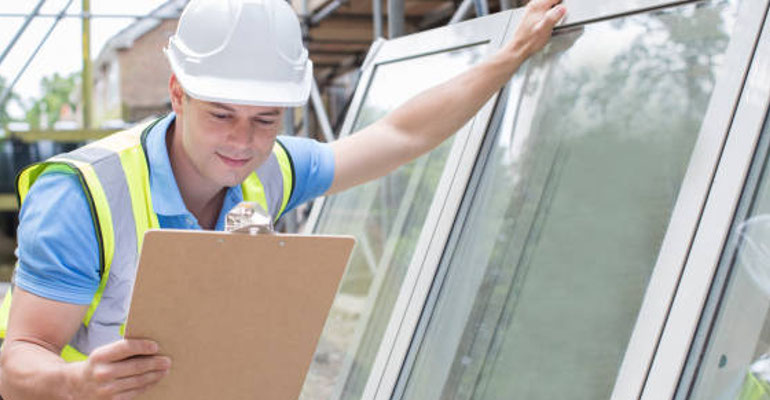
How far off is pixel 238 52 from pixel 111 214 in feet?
1.32

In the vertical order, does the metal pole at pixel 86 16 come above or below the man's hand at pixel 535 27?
below

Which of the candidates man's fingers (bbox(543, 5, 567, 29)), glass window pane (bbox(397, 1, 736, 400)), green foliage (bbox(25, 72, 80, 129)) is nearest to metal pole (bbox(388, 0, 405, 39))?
glass window pane (bbox(397, 1, 736, 400))

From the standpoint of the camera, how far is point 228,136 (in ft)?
5.80

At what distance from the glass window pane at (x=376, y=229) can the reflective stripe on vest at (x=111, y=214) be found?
89 cm

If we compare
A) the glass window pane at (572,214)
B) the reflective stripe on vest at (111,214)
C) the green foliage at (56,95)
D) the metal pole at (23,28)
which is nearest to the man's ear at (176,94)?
the reflective stripe on vest at (111,214)

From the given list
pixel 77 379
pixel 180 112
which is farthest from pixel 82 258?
pixel 180 112

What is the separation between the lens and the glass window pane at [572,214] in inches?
62.5

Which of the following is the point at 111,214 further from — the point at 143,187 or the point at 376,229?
the point at 376,229

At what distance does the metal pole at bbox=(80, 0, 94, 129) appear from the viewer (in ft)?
33.3

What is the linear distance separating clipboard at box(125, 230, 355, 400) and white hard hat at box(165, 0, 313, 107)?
40 centimetres

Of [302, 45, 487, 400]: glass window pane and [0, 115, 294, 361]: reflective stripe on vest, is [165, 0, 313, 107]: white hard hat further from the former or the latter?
[302, 45, 487, 400]: glass window pane

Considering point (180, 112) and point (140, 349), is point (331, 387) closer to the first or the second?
point (180, 112)

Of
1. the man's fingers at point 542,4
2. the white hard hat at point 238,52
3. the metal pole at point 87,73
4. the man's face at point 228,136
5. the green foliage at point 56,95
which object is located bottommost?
the green foliage at point 56,95

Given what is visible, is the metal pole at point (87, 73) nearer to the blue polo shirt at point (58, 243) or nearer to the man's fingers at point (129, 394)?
the blue polo shirt at point (58, 243)
